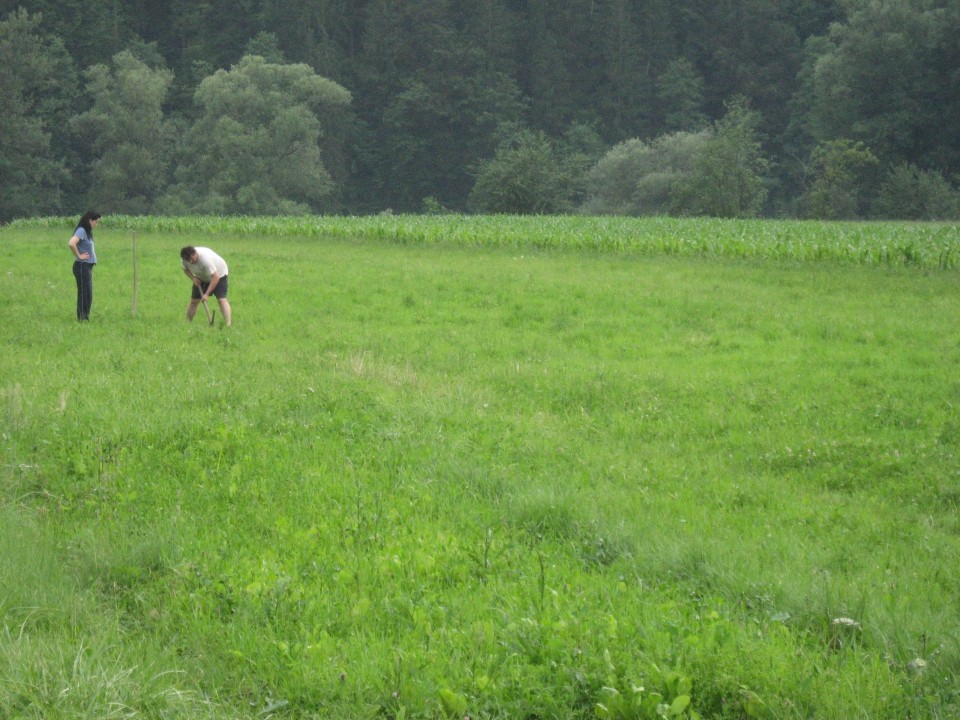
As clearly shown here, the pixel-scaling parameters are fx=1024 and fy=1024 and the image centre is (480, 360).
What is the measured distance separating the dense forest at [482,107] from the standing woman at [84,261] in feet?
149

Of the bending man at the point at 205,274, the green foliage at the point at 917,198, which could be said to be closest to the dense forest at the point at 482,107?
the green foliage at the point at 917,198

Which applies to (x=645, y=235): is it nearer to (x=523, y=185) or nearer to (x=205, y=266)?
(x=205, y=266)

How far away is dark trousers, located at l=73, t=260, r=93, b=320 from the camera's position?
640 inches

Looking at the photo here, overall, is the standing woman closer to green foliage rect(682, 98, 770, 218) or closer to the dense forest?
green foliage rect(682, 98, 770, 218)

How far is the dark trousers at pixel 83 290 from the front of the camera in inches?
640

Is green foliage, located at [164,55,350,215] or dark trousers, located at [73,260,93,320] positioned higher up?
green foliage, located at [164,55,350,215]

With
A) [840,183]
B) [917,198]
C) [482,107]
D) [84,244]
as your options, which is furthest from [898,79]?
[84,244]

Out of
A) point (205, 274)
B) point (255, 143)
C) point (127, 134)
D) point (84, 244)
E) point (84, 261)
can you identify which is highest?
point (127, 134)

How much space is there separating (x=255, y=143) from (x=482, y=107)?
27448 millimetres

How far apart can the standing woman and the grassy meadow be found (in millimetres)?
495

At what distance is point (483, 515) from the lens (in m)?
7.48

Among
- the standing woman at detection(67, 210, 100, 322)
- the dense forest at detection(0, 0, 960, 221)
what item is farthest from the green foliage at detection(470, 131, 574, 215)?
the standing woman at detection(67, 210, 100, 322)

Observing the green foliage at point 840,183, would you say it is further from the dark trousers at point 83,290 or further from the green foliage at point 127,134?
the dark trousers at point 83,290

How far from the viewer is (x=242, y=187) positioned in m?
62.6
